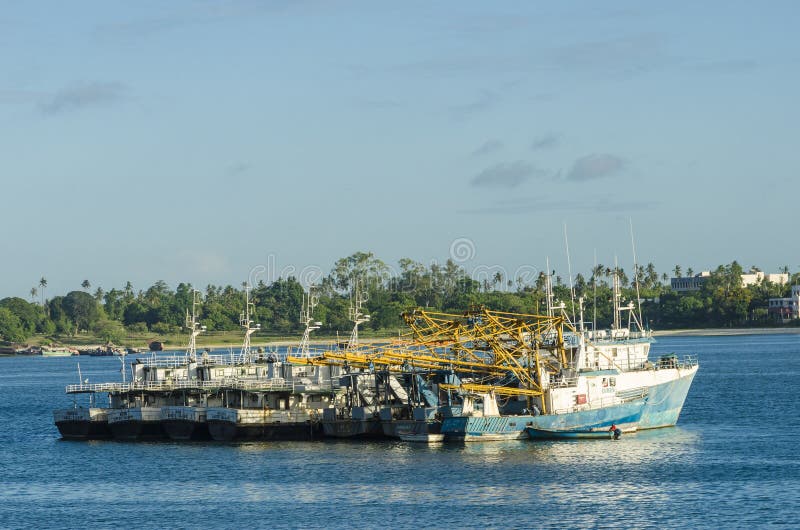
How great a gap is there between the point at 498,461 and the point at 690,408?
43671mm

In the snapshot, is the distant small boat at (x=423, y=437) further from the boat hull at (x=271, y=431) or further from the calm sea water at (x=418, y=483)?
the boat hull at (x=271, y=431)

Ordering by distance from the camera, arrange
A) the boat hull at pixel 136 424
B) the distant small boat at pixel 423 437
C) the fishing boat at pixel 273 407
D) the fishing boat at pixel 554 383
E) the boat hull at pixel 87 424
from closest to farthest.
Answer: the fishing boat at pixel 554 383 < the distant small boat at pixel 423 437 < the fishing boat at pixel 273 407 < the boat hull at pixel 136 424 < the boat hull at pixel 87 424

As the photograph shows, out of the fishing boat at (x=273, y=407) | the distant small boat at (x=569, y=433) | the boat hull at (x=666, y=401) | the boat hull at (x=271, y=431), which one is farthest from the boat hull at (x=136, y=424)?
the boat hull at (x=666, y=401)

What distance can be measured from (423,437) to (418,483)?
58.5ft

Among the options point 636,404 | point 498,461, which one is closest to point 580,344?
point 636,404

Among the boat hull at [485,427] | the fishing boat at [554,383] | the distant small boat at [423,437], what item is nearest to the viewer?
the boat hull at [485,427]

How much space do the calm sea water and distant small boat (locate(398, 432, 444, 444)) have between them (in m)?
1.54

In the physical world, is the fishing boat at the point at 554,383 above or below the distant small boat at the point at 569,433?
above

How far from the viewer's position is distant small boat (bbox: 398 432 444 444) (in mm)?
96250

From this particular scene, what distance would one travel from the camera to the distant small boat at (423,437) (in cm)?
9625

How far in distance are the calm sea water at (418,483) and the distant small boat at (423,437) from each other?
1.54 metres

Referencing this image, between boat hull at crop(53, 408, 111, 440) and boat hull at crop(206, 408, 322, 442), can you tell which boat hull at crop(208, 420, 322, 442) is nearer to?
boat hull at crop(206, 408, 322, 442)

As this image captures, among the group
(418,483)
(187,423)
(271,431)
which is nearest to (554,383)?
(418,483)

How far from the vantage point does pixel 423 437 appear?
96688 millimetres
